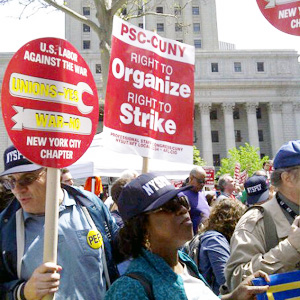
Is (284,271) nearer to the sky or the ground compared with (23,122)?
nearer to the ground

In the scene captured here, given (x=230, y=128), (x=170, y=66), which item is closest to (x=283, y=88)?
(x=230, y=128)

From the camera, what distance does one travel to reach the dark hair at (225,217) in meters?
3.91

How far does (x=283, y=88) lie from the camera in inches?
2344

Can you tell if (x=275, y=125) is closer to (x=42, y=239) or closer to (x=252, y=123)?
(x=252, y=123)

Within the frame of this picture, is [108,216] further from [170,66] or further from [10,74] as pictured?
[170,66]

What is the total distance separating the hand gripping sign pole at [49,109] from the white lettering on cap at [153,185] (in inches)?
19.4

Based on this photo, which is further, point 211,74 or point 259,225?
point 211,74

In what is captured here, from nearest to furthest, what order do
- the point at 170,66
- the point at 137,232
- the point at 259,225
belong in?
the point at 137,232 < the point at 259,225 < the point at 170,66

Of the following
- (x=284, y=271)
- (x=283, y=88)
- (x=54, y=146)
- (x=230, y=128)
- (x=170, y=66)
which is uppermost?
(x=283, y=88)

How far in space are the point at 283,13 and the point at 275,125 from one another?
5825 cm

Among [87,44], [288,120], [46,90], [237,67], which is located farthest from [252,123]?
[46,90]

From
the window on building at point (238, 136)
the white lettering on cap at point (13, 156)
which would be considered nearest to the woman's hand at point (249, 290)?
the white lettering on cap at point (13, 156)

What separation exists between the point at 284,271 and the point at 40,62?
5.82ft

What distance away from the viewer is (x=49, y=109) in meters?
2.39
